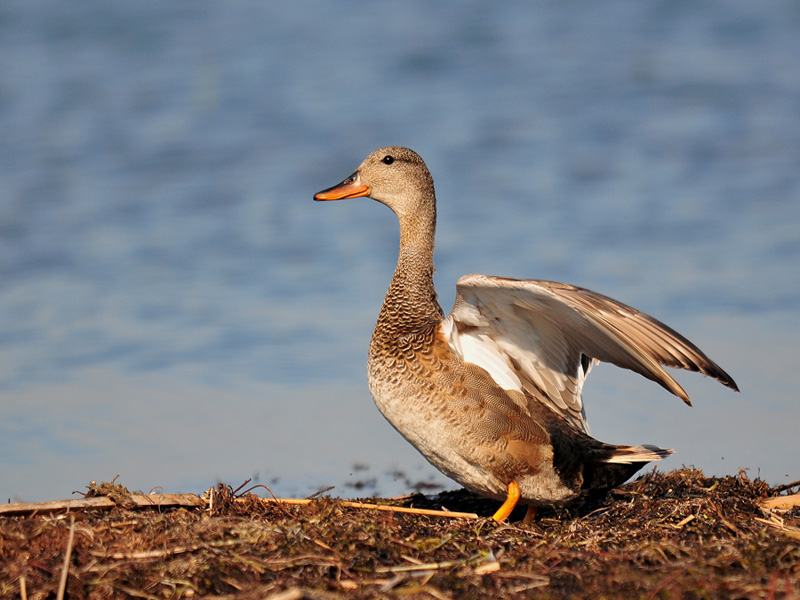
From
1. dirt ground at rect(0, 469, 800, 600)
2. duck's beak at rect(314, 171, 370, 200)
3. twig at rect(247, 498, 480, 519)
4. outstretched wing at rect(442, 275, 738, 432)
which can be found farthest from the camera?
duck's beak at rect(314, 171, 370, 200)

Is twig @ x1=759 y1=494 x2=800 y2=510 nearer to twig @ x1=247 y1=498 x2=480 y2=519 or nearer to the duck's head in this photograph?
twig @ x1=247 y1=498 x2=480 y2=519

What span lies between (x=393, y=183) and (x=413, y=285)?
90cm

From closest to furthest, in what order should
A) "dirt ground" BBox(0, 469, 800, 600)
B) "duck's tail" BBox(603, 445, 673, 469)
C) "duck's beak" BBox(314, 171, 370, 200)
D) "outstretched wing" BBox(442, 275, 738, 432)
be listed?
"dirt ground" BBox(0, 469, 800, 600)
"outstretched wing" BBox(442, 275, 738, 432)
"duck's tail" BBox(603, 445, 673, 469)
"duck's beak" BBox(314, 171, 370, 200)

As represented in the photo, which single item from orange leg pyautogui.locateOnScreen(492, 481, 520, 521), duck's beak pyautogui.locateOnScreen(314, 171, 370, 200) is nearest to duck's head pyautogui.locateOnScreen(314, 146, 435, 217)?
duck's beak pyautogui.locateOnScreen(314, 171, 370, 200)

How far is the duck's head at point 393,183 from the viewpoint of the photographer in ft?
18.9

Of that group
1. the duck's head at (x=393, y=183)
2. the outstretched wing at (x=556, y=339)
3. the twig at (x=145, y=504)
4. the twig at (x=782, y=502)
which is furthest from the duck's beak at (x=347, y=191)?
the twig at (x=782, y=502)

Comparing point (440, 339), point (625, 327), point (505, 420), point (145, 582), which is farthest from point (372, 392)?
point (145, 582)

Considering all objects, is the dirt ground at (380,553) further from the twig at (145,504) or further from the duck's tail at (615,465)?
the duck's tail at (615,465)

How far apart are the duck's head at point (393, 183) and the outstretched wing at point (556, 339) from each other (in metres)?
1.26

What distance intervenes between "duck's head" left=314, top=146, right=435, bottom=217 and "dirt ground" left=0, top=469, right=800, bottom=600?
2.33m

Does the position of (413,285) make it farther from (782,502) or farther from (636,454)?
(782,502)

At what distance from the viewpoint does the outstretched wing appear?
3.75 meters

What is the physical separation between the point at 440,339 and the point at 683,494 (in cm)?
172

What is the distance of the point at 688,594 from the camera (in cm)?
265
